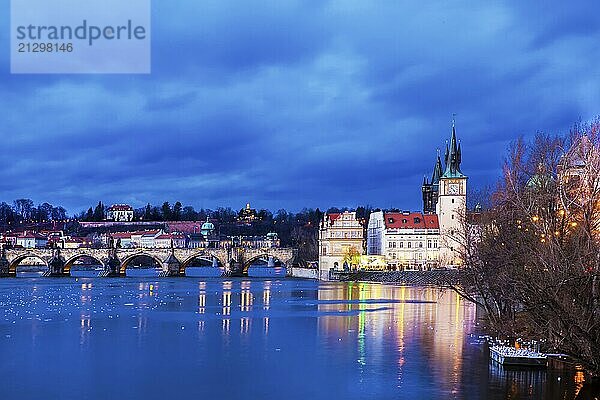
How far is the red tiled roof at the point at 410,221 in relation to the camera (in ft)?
313

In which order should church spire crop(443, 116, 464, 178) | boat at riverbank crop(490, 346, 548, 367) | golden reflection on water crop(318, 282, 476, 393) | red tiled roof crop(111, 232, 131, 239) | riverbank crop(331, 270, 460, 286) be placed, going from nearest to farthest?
boat at riverbank crop(490, 346, 548, 367) < golden reflection on water crop(318, 282, 476, 393) < riverbank crop(331, 270, 460, 286) < church spire crop(443, 116, 464, 178) < red tiled roof crop(111, 232, 131, 239)

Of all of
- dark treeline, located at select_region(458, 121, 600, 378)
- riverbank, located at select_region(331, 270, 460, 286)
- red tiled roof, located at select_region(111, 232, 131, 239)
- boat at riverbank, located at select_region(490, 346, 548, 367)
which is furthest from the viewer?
red tiled roof, located at select_region(111, 232, 131, 239)

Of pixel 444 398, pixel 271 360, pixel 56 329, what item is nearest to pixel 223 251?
pixel 56 329

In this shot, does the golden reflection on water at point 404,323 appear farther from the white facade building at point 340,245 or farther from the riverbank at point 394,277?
the white facade building at point 340,245

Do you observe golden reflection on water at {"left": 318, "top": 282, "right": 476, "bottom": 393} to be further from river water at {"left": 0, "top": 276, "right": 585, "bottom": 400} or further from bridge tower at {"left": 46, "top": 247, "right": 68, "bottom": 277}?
bridge tower at {"left": 46, "top": 247, "right": 68, "bottom": 277}

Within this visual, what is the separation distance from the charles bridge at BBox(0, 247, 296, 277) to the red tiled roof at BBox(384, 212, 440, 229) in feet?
50.3

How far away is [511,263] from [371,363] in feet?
17.9

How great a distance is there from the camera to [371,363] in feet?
83.7

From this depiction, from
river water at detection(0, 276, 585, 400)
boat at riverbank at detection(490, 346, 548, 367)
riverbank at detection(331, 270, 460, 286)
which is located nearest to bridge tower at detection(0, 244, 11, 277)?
riverbank at detection(331, 270, 460, 286)

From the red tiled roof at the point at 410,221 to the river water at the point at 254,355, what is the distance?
47889 millimetres

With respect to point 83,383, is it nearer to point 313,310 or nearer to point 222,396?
point 222,396

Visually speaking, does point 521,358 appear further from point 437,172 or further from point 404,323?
point 437,172

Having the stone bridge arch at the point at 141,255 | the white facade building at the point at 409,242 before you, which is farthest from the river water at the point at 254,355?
the stone bridge arch at the point at 141,255

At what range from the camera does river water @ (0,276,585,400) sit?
21.4 metres
